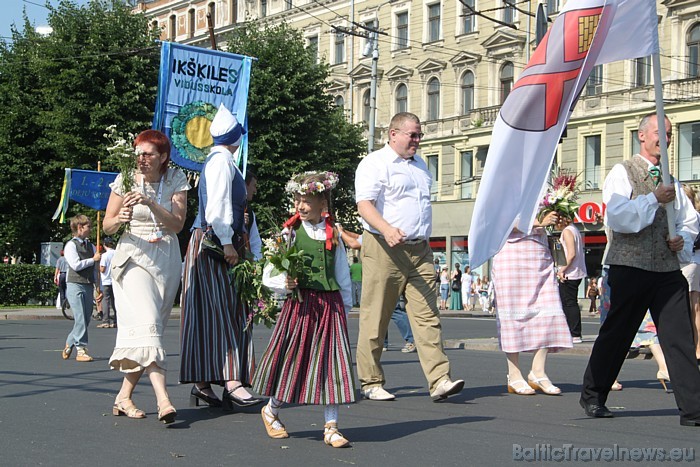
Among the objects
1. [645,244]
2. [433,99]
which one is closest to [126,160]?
[645,244]

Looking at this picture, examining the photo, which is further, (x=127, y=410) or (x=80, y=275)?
(x=80, y=275)

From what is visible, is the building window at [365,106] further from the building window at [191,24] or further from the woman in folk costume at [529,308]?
the woman in folk costume at [529,308]

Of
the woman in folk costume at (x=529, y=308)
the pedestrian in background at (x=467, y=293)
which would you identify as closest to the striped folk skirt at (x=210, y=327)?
the woman in folk costume at (x=529, y=308)

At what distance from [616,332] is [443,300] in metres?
36.4

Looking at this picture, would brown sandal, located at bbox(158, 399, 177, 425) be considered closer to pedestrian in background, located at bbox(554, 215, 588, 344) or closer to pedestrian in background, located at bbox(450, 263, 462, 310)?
pedestrian in background, located at bbox(554, 215, 588, 344)

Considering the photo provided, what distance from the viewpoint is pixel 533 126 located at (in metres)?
6.94

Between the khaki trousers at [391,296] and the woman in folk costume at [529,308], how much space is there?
29.8 inches

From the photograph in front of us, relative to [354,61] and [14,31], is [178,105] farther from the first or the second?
[354,61]

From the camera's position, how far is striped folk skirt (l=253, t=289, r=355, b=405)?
648 cm

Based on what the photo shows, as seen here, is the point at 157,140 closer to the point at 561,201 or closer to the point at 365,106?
the point at 561,201

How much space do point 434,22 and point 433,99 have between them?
12.1ft

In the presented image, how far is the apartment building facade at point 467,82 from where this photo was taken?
39.8 m

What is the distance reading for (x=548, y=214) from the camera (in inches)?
377

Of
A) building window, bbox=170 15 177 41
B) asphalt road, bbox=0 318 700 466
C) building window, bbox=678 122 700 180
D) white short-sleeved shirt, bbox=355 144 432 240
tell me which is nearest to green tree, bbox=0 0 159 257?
building window, bbox=678 122 700 180
